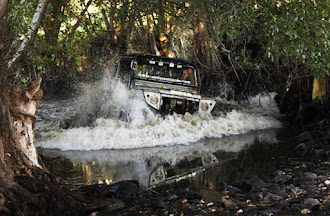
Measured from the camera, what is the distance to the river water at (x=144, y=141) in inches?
257

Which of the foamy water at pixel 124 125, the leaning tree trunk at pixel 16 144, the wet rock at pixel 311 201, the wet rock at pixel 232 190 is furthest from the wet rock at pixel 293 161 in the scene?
the leaning tree trunk at pixel 16 144

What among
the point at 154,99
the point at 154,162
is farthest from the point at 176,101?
the point at 154,162

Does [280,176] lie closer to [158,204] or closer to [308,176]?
[308,176]

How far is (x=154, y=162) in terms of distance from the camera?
7359 millimetres

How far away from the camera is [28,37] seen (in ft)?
22.1

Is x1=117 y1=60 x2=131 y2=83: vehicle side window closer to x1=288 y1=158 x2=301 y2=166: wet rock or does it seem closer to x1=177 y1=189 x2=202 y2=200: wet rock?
x1=288 y1=158 x2=301 y2=166: wet rock

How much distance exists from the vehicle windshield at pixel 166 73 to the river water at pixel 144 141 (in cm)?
76

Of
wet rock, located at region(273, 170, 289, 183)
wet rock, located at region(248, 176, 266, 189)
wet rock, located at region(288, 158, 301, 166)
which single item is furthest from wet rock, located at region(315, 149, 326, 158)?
wet rock, located at region(248, 176, 266, 189)

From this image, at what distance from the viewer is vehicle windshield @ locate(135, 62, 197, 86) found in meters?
10.6

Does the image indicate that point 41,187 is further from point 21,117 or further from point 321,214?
point 321,214

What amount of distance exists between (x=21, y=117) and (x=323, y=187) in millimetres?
3868

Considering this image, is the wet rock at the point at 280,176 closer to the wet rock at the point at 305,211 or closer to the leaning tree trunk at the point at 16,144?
the wet rock at the point at 305,211

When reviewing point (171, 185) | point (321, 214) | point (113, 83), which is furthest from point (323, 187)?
point (113, 83)

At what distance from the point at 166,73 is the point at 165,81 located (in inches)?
10.2
